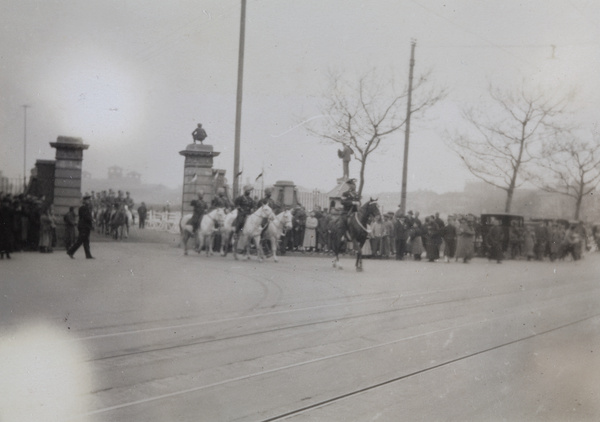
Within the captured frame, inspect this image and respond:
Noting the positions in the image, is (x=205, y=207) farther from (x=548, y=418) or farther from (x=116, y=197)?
(x=548, y=418)

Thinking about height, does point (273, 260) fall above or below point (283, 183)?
below

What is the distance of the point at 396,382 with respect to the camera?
639 cm

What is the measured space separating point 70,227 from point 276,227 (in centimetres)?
654

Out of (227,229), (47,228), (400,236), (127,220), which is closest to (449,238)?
(400,236)

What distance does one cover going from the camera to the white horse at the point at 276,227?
66.5 ft

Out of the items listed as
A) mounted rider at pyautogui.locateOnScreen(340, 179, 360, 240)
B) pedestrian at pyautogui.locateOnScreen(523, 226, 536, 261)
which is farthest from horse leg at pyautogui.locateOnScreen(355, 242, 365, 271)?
pedestrian at pyautogui.locateOnScreen(523, 226, 536, 261)

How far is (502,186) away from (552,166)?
105 inches

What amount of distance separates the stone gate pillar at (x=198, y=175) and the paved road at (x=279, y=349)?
549cm

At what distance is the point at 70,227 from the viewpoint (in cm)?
1600

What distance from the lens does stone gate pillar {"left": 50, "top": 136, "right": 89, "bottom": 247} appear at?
9805 millimetres

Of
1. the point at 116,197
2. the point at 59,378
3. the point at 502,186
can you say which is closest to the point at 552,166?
the point at 502,186

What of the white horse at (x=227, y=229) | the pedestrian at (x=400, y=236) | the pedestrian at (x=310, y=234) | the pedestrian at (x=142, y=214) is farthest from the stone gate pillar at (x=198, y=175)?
the pedestrian at (x=400, y=236)

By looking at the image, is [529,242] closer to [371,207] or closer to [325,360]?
[371,207]

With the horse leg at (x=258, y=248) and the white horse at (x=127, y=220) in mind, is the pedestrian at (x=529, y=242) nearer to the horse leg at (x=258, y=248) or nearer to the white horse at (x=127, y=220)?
the horse leg at (x=258, y=248)
